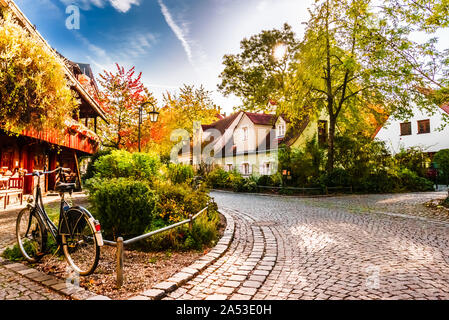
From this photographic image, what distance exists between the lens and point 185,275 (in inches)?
148

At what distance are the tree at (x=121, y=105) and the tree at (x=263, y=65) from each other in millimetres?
8964

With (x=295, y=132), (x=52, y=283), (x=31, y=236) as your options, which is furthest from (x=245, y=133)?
(x=52, y=283)

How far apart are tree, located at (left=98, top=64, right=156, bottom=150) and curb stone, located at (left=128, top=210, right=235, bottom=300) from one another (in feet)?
61.8

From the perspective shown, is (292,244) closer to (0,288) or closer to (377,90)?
(0,288)

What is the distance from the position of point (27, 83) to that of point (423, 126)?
33811 millimetres

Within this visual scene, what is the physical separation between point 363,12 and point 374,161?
8873mm

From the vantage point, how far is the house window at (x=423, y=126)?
2922 cm

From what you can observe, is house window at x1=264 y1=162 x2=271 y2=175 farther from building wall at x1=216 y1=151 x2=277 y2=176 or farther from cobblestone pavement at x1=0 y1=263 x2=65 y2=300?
cobblestone pavement at x1=0 y1=263 x2=65 y2=300

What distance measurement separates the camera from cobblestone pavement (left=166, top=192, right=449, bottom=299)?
333 centimetres

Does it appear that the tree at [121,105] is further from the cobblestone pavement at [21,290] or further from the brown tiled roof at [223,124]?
the cobblestone pavement at [21,290]

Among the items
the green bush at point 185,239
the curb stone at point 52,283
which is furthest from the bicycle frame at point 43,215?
the green bush at point 185,239

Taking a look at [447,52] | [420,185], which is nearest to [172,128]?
[420,185]

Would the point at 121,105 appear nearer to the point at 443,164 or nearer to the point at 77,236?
the point at 77,236

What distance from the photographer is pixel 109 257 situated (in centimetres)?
448
